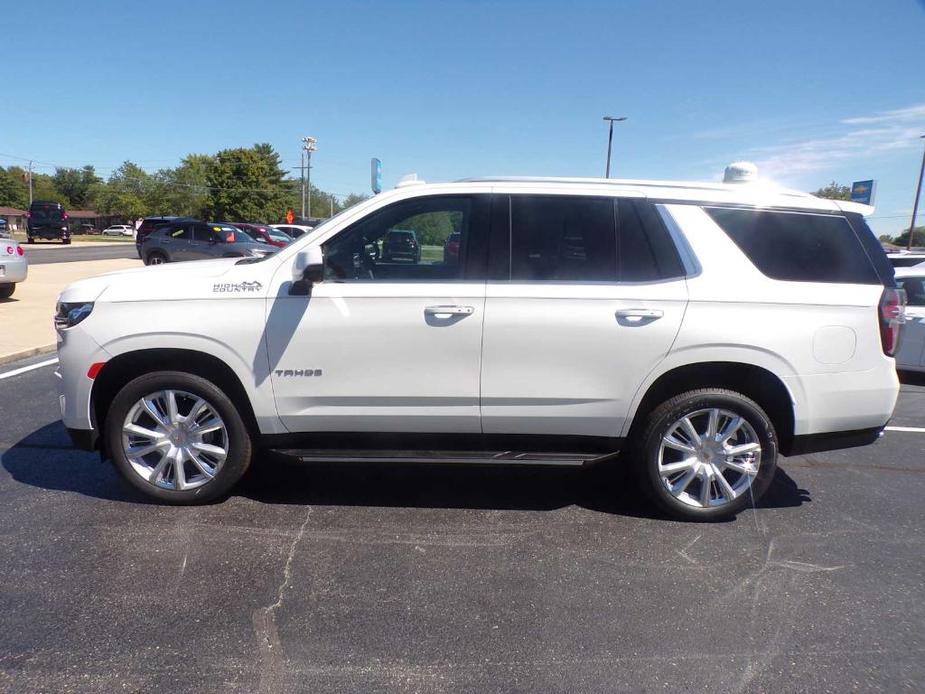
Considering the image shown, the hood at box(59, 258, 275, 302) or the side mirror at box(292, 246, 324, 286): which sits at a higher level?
the side mirror at box(292, 246, 324, 286)

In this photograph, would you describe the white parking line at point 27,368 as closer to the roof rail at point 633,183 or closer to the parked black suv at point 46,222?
the roof rail at point 633,183

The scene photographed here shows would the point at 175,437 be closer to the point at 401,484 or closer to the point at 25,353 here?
the point at 401,484

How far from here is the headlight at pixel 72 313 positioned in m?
3.95

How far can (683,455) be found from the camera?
161 inches

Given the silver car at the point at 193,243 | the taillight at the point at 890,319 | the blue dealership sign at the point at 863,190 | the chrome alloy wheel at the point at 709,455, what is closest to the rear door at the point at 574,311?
the chrome alloy wheel at the point at 709,455

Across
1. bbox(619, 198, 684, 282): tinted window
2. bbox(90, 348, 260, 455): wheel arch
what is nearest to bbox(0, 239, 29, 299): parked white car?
bbox(90, 348, 260, 455): wheel arch

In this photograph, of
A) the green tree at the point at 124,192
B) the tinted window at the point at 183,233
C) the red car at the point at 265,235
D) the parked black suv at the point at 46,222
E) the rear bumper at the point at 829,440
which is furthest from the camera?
the green tree at the point at 124,192

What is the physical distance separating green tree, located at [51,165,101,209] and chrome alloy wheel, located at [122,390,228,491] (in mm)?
131425

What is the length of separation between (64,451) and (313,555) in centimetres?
266

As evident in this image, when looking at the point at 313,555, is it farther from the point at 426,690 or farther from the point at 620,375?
the point at 620,375

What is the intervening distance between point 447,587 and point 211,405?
1.73 m

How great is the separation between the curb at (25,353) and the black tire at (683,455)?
7.24 metres

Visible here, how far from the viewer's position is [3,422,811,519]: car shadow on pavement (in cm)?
438

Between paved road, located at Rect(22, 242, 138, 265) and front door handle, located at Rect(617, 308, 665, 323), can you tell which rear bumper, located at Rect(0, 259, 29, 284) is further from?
paved road, located at Rect(22, 242, 138, 265)
